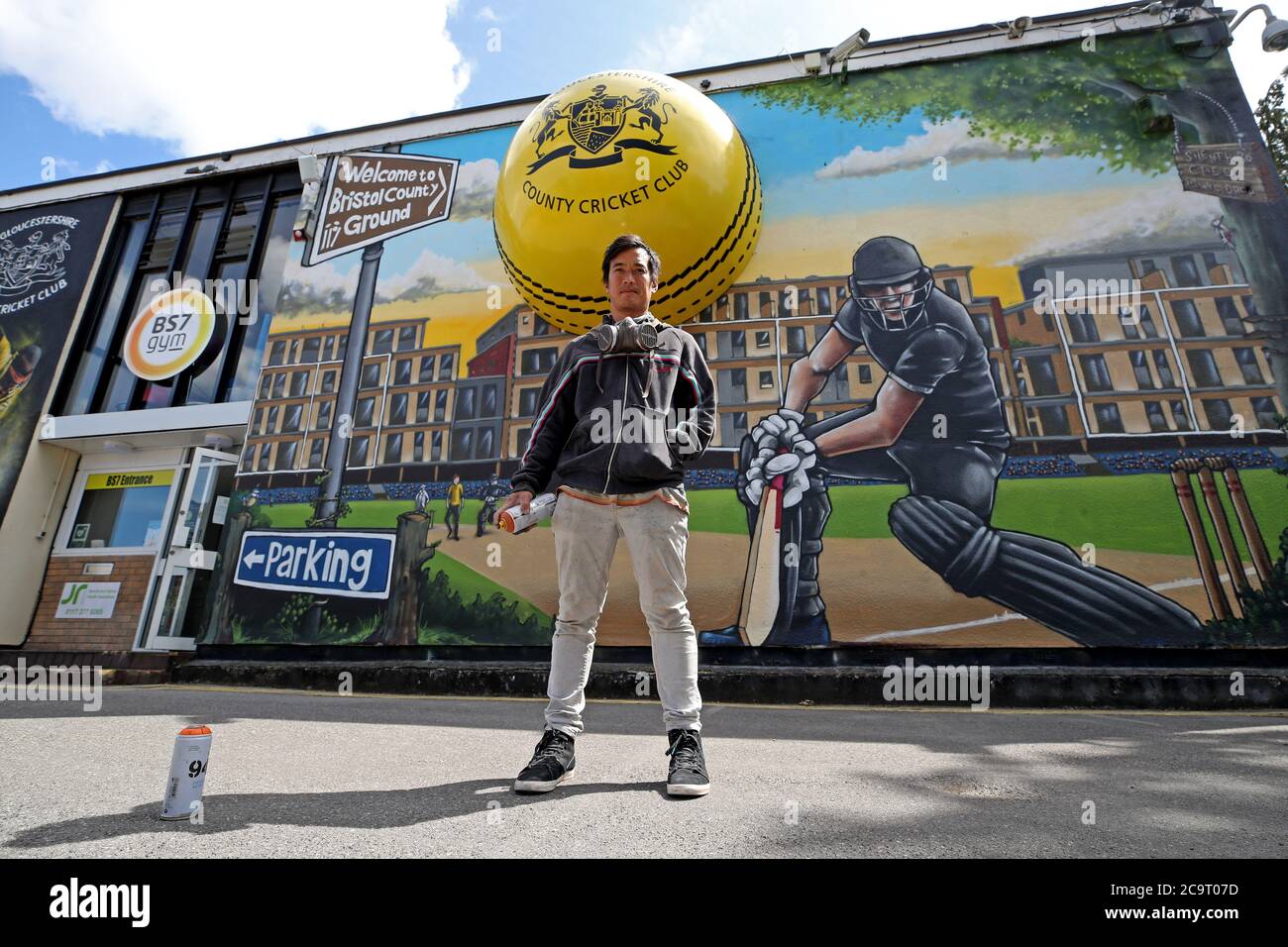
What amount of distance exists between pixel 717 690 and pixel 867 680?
1055 millimetres

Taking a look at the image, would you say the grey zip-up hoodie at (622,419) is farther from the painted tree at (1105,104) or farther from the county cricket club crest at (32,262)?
the county cricket club crest at (32,262)

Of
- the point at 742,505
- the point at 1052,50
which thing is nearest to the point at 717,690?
the point at 742,505

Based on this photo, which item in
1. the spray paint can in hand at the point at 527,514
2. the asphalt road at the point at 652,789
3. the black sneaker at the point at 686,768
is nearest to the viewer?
the asphalt road at the point at 652,789

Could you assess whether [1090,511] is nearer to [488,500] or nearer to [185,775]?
[488,500]

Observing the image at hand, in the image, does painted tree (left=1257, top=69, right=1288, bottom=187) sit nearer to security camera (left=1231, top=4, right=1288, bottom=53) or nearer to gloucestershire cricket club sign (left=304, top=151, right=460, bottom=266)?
security camera (left=1231, top=4, right=1288, bottom=53)

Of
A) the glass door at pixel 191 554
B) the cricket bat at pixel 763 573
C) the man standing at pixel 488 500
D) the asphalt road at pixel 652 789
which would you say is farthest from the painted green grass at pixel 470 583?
the glass door at pixel 191 554

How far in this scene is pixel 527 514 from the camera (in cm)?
214

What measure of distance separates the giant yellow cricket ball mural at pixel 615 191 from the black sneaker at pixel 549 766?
341 cm

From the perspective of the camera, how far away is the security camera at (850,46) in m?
5.98

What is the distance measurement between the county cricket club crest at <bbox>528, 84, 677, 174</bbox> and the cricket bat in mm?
2788

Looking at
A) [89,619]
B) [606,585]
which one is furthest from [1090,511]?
[89,619]

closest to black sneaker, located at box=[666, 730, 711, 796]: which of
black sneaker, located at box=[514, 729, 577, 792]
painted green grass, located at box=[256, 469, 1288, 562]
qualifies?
black sneaker, located at box=[514, 729, 577, 792]

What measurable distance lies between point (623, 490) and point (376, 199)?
6892 mm

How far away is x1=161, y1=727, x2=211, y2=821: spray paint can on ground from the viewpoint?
167 cm
